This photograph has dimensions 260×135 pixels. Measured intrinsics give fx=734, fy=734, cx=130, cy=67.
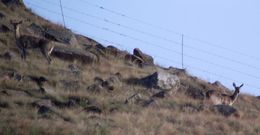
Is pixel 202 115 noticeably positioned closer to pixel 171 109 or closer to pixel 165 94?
pixel 171 109

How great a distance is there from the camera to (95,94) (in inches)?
1128

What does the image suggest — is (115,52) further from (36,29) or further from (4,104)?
(4,104)

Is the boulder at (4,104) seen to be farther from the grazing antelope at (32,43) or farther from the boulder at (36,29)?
the boulder at (36,29)

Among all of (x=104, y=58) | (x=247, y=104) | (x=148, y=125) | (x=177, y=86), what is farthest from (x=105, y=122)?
(x=247, y=104)

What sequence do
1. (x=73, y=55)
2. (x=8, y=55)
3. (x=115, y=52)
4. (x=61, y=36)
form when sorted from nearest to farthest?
1. (x=8, y=55)
2. (x=73, y=55)
3. (x=61, y=36)
4. (x=115, y=52)

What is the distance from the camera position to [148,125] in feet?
80.7

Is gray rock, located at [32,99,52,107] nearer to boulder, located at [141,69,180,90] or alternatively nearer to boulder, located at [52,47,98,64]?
boulder, located at [141,69,180,90]

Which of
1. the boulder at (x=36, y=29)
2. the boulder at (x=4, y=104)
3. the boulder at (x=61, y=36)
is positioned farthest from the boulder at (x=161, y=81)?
the boulder at (x=4, y=104)

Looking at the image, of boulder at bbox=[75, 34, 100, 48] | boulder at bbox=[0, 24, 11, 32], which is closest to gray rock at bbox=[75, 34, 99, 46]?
boulder at bbox=[75, 34, 100, 48]

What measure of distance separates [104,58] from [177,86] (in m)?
5.07

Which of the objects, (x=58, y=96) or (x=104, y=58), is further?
(x=104, y=58)

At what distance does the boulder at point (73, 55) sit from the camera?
3478 centimetres

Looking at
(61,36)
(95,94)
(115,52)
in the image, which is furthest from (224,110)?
(61,36)

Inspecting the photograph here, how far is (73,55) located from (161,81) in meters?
4.58
